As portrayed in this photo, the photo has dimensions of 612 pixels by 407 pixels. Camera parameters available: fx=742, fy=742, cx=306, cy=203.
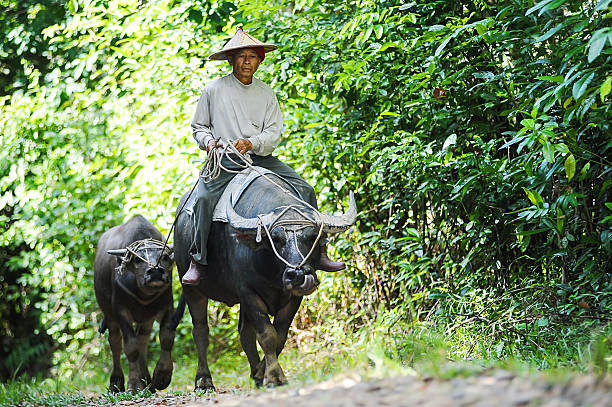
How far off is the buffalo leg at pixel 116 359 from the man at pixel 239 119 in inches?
85.6

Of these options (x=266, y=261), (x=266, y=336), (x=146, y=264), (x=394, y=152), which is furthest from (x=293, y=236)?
(x=146, y=264)

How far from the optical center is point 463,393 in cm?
294

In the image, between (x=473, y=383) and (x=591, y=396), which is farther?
A: (x=473, y=383)

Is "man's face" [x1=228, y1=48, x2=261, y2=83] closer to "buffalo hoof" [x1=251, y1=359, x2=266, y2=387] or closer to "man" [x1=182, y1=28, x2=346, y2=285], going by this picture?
"man" [x1=182, y1=28, x2=346, y2=285]

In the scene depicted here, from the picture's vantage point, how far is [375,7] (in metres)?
7.31

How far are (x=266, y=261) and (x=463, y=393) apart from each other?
301 cm

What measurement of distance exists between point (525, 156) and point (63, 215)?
8.79m

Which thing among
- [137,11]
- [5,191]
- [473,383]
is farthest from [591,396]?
[5,191]

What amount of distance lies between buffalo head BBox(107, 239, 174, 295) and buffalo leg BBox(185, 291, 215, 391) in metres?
0.34

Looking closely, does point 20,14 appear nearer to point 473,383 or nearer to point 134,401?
point 134,401

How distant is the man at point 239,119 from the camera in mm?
6508

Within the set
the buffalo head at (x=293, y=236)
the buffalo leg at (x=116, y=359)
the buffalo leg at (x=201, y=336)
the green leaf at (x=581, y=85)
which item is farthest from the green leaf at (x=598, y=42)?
the buffalo leg at (x=116, y=359)

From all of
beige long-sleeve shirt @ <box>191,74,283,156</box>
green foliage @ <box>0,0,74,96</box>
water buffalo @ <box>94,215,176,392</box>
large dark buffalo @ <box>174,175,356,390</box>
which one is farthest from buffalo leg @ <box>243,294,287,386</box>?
green foliage @ <box>0,0,74,96</box>

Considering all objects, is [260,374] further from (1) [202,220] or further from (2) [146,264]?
(2) [146,264]
